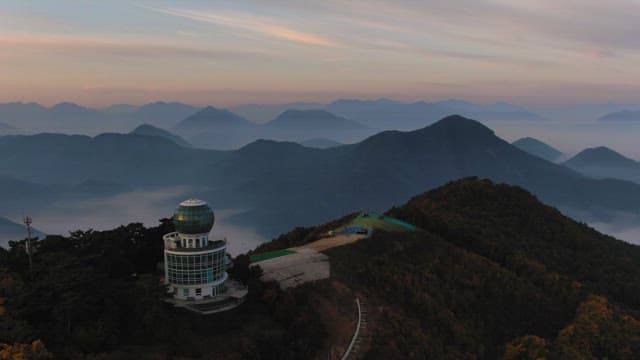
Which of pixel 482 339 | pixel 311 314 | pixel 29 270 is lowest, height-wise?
pixel 482 339

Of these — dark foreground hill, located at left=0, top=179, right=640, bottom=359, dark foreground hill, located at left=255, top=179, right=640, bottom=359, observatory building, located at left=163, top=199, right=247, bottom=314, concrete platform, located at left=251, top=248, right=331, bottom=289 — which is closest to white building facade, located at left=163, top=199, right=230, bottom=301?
observatory building, located at left=163, top=199, right=247, bottom=314

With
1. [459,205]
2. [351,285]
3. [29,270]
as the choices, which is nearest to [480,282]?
[351,285]

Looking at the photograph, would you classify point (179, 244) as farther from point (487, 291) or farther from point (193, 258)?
point (487, 291)

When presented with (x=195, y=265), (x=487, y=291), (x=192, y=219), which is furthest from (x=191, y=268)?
(x=487, y=291)

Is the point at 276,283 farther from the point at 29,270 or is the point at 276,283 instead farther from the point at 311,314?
the point at 29,270

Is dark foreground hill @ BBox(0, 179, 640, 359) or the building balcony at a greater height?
the building balcony

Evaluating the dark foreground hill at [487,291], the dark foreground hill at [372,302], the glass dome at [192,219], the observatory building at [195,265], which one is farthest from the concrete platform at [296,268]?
the glass dome at [192,219]

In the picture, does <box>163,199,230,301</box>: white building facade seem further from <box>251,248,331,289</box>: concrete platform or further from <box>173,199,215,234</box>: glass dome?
<box>251,248,331,289</box>: concrete platform

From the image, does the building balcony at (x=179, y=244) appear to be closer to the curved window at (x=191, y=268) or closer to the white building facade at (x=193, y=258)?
the white building facade at (x=193, y=258)
